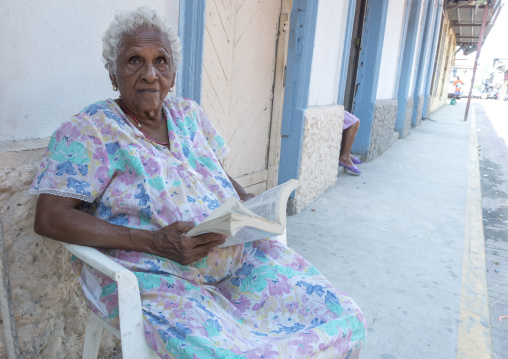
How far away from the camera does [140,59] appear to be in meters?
1.57

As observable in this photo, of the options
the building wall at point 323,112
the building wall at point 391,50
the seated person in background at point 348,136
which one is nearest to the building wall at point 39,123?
the building wall at point 323,112

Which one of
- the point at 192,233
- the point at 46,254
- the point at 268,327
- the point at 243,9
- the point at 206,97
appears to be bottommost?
the point at 268,327

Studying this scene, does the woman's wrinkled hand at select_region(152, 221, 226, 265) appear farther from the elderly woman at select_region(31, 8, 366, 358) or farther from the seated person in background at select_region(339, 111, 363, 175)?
the seated person in background at select_region(339, 111, 363, 175)

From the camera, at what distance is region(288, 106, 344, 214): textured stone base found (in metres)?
4.08

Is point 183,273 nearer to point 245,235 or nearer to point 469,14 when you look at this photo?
point 245,235

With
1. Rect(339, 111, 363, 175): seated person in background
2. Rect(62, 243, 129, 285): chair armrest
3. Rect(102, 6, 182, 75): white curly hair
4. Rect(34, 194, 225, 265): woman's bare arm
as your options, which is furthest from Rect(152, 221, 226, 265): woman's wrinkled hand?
Rect(339, 111, 363, 175): seated person in background

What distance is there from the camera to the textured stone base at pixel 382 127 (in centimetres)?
696

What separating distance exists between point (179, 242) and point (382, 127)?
22.4 feet

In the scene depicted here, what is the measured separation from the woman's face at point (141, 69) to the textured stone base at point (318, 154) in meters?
2.52

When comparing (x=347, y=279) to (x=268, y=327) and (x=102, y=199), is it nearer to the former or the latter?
(x=268, y=327)

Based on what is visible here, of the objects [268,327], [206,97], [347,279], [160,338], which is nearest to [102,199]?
[160,338]

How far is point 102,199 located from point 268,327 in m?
0.72

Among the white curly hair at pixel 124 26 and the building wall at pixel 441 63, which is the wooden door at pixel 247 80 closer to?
the white curly hair at pixel 124 26

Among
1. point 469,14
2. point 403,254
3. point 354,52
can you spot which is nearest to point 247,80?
point 403,254
